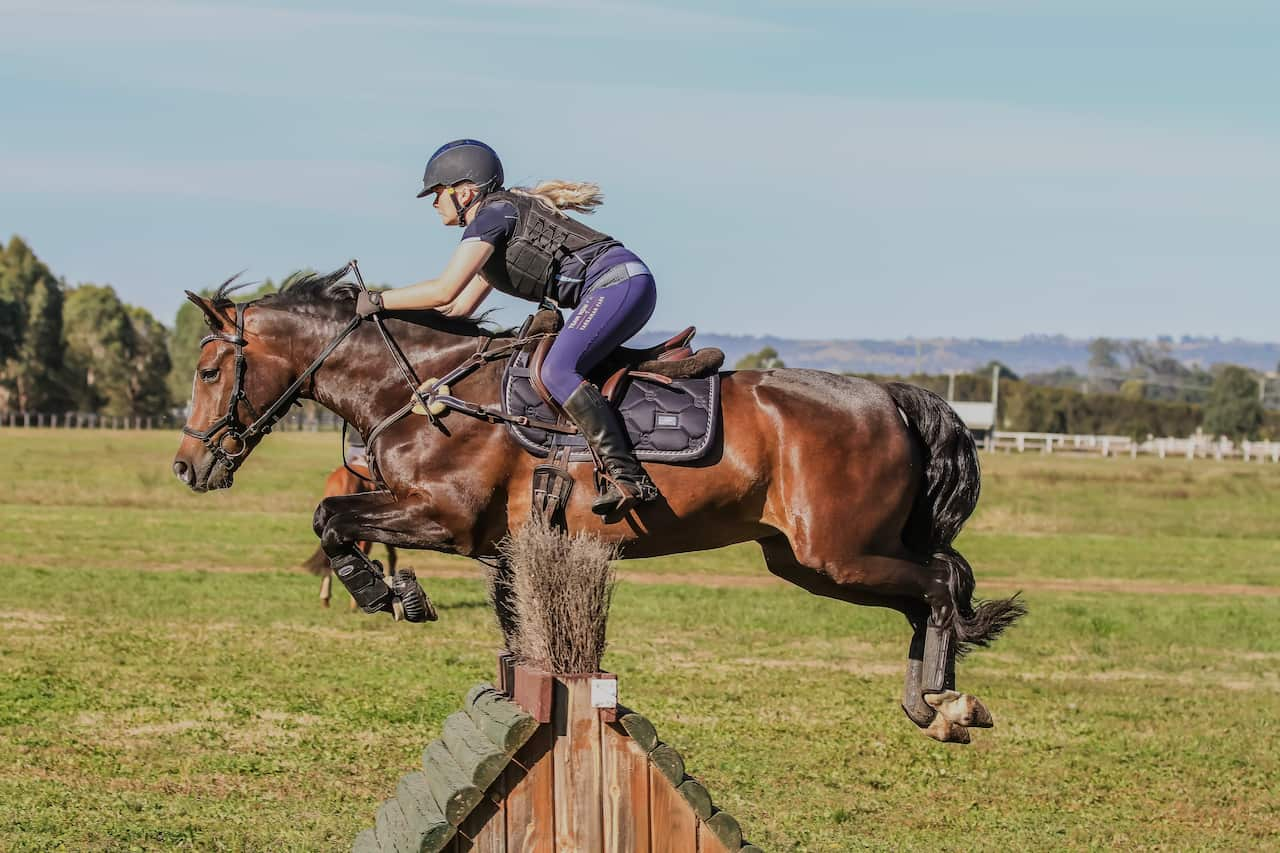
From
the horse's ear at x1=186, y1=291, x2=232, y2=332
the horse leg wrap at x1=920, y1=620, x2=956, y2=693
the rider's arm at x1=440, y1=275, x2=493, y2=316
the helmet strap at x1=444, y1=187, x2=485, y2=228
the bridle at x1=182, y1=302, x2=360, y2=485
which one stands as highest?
the helmet strap at x1=444, y1=187, x2=485, y2=228

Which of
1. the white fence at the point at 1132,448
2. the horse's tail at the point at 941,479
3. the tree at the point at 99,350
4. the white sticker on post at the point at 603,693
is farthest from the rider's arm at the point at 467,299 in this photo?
the tree at the point at 99,350

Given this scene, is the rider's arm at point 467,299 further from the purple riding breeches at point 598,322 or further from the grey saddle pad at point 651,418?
the purple riding breeches at point 598,322

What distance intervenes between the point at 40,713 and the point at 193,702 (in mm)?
1115

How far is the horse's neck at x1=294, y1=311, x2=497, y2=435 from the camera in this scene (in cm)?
816

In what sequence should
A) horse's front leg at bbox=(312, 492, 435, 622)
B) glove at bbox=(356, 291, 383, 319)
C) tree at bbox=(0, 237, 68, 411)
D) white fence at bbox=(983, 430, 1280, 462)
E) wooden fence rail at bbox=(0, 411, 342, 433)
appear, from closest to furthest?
horse's front leg at bbox=(312, 492, 435, 622) < glove at bbox=(356, 291, 383, 319) < white fence at bbox=(983, 430, 1280, 462) < wooden fence rail at bbox=(0, 411, 342, 433) < tree at bbox=(0, 237, 68, 411)

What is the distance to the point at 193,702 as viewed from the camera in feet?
40.5

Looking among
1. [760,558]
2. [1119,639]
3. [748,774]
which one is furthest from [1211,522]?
[748,774]

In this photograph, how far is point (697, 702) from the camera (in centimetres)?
1316

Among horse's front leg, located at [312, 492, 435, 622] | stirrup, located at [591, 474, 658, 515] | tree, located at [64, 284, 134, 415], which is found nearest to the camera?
stirrup, located at [591, 474, 658, 515]

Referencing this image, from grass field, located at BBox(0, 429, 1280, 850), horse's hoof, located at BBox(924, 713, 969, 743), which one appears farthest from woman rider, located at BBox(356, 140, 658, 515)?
grass field, located at BBox(0, 429, 1280, 850)

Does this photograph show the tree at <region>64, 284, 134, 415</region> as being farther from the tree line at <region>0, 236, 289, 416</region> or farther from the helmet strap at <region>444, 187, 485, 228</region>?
the helmet strap at <region>444, 187, 485, 228</region>

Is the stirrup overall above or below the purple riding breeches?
below

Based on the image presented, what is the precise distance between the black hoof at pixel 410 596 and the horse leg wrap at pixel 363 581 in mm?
62

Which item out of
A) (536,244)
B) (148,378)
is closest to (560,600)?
(536,244)
